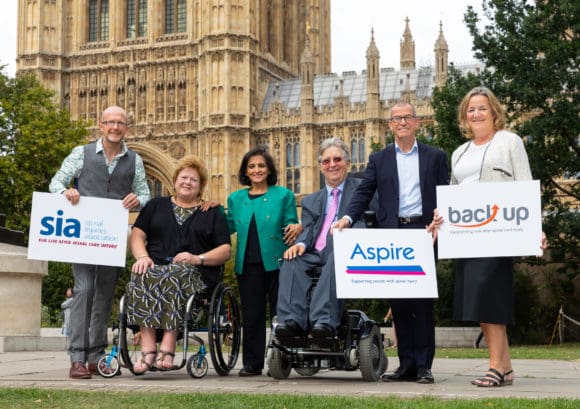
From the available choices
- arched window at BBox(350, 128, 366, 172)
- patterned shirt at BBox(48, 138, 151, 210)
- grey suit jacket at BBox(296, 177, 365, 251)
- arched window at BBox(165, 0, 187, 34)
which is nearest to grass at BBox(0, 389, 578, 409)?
grey suit jacket at BBox(296, 177, 365, 251)

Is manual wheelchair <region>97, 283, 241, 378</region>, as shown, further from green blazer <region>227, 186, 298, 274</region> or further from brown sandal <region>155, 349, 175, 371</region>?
green blazer <region>227, 186, 298, 274</region>

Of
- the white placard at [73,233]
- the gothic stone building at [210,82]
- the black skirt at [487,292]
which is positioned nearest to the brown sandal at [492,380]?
the black skirt at [487,292]

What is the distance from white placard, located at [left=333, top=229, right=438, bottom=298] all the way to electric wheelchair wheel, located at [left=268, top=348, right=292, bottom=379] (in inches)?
28.6

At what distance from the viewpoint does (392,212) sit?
7.27m

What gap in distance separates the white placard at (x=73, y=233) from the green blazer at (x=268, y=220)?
2.95ft

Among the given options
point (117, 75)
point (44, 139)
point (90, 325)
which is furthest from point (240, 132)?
point (90, 325)

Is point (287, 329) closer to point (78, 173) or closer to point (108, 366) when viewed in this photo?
point (108, 366)

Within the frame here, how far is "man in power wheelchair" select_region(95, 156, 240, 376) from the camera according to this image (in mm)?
7176

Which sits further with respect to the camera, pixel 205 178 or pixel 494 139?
pixel 205 178

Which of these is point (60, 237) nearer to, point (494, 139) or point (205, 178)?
point (205, 178)

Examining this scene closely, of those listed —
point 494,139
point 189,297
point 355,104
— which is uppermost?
point 355,104

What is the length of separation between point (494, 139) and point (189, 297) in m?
2.37

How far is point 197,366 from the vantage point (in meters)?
7.23

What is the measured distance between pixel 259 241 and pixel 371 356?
1374mm
